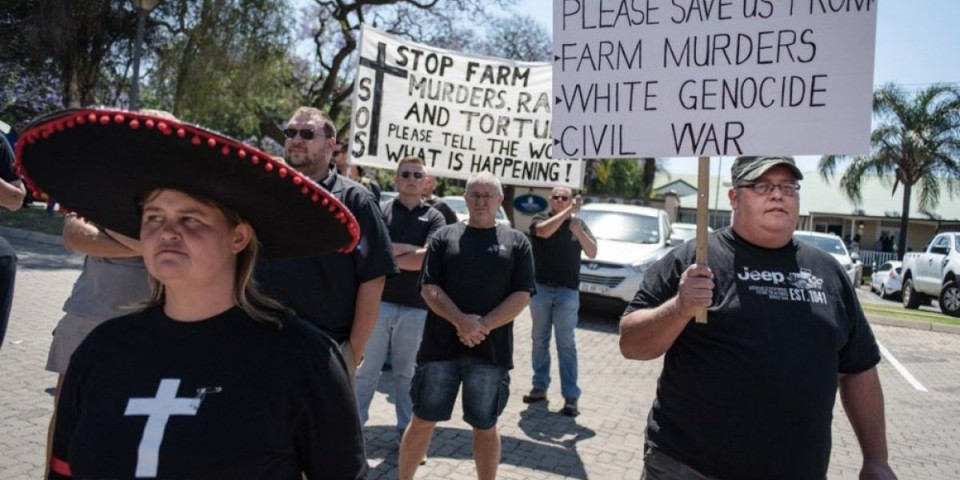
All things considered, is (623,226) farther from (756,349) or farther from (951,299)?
(756,349)

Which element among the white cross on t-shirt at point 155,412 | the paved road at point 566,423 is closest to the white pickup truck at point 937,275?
the paved road at point 566,423

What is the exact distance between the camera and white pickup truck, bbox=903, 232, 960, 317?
16359mm

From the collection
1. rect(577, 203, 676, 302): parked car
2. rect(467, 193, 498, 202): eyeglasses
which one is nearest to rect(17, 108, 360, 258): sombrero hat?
rect(467, 193, 498, 202): eyeglasses

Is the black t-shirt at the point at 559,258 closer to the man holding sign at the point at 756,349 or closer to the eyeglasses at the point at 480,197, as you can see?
the eyeglasses at the point at 480,197

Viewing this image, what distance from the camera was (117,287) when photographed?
367 centimetres

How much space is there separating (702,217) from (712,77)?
59 cm

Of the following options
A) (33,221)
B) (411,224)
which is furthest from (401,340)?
(33,221)

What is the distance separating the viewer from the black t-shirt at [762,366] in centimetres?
252

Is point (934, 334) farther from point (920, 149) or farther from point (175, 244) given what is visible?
point (920, 149)

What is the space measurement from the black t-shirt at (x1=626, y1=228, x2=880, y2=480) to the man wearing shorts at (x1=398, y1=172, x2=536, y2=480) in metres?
1.53

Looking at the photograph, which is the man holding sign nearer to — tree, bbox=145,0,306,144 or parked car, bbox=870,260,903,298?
tree, bbox=145,0,306,144

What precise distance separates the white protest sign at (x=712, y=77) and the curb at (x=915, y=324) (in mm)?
12241

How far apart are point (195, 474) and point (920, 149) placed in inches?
1606

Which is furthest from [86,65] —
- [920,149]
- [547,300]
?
[920,149]
